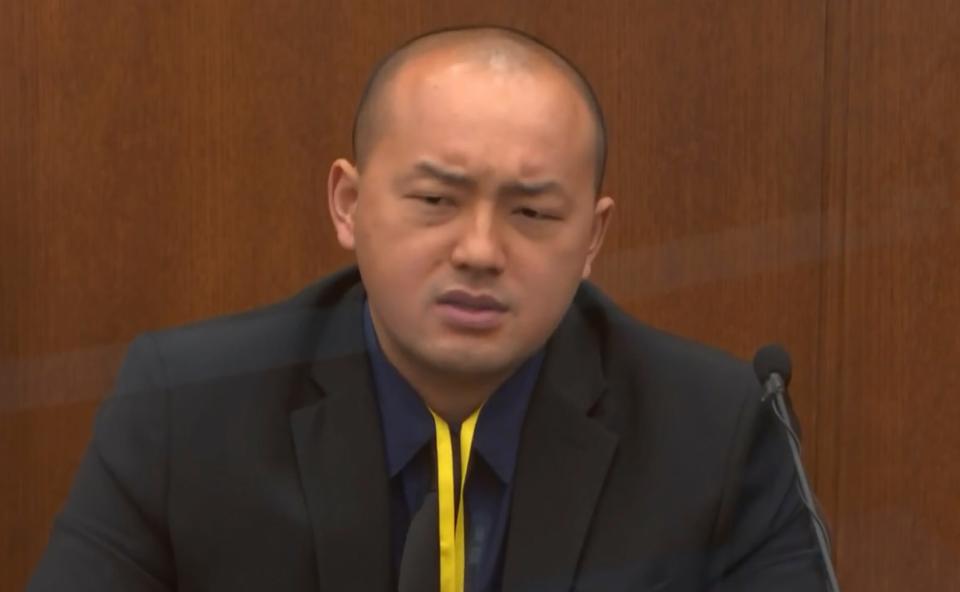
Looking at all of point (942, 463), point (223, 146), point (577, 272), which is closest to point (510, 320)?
point (577, 272)

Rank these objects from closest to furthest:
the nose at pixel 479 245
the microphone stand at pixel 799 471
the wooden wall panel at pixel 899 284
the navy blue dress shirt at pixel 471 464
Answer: the microphone stand at pixel 799 471
the nose at pixel 479 245
the navy blue dress shirt at pixel 471 464
the wooden wall panel at pixel 899 284

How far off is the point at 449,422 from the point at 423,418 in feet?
0.13

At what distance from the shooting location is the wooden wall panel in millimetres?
1868

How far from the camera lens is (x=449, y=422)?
54.1 inches

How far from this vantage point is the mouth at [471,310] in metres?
1.23

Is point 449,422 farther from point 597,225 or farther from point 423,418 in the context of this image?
point 597,225

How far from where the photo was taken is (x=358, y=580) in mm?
1286

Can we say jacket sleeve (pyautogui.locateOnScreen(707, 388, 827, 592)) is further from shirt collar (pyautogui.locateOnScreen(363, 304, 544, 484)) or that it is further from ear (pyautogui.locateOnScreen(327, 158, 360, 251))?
ear (pyautogui.locateOnScreen(327, 158, 360, 251))

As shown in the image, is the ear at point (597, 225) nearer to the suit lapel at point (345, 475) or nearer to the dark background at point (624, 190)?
the suit lapel at point (345, 475)

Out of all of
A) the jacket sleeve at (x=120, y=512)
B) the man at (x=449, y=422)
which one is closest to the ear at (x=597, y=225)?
the man at (x=449, y=422)

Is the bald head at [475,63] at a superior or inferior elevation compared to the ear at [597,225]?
superior

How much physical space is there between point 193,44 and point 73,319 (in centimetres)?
36

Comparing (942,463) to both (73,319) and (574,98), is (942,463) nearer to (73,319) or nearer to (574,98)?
(574,98)

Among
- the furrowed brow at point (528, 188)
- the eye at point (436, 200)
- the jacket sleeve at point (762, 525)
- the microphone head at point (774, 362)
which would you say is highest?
the furrowed brow at point (528, 188)
